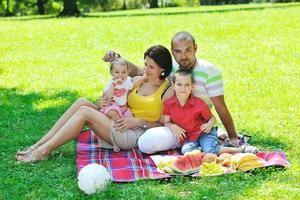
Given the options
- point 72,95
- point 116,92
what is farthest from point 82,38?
point 116,92

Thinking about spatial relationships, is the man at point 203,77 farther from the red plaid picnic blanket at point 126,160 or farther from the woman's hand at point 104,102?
the red plaid picnic blanket at point 126,160

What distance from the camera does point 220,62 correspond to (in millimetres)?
11406

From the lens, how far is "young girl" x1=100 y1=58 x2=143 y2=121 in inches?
222

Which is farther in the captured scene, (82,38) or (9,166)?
(82,38)

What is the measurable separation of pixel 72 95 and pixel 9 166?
11.4 feet

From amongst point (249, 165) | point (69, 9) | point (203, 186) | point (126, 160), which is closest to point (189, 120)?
point (126, 160)

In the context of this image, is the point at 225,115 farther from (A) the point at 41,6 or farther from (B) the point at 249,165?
(A) the point at 41,6

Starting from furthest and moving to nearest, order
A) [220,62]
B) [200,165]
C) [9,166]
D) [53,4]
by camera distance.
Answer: [53,4], [220,62], [9,166], [200,165]

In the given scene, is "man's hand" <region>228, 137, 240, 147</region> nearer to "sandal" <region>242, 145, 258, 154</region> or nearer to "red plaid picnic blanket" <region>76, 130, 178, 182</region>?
"sandal" <region>242, 145, 258, 154</region>

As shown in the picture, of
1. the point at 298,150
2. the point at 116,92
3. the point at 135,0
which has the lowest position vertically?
the point at 135,0

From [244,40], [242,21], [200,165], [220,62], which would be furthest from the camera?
[242,21]

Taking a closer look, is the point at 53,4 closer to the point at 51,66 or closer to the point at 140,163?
the point at 51,66

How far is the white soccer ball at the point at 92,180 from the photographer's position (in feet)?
14.9

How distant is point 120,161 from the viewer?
17.7 ft
